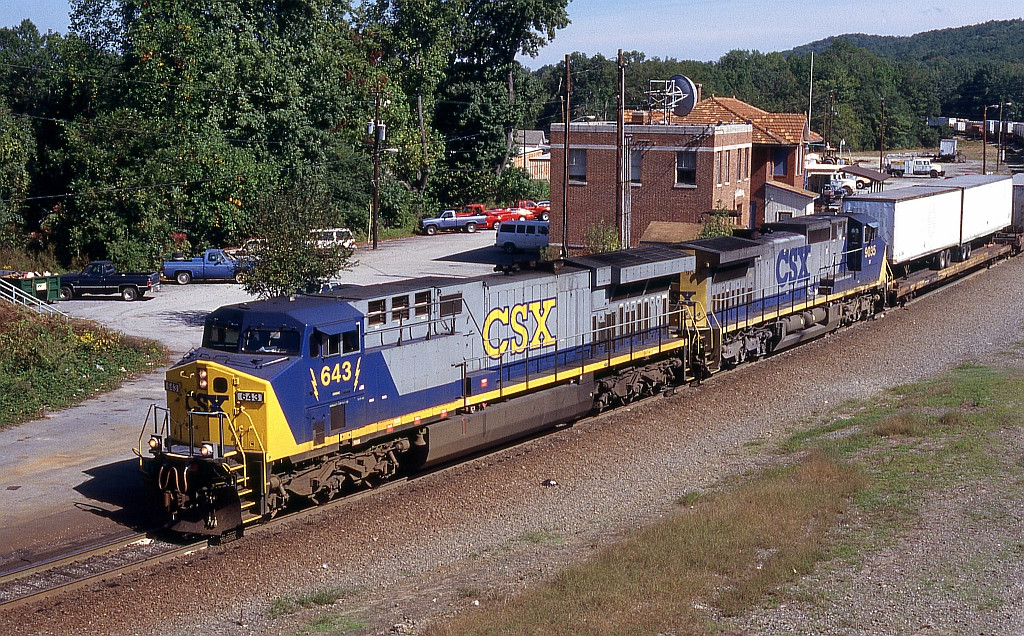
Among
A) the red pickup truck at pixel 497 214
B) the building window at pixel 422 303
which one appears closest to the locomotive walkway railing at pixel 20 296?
the building window at pixel 422 303

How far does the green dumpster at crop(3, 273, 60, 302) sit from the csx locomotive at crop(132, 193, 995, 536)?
21.5 metres

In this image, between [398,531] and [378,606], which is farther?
[398,531]

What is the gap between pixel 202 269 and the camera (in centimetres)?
4256

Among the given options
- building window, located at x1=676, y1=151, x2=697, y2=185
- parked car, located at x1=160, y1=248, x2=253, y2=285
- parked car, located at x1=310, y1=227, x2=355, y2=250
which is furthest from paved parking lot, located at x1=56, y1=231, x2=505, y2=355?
building window, located at x1=676, y1=151, x2=697, y2=185

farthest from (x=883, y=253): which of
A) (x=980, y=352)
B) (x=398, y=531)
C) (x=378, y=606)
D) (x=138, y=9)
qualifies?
(x=138, y=9)

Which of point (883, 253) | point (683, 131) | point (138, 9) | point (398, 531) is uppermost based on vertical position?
point (138, 9)

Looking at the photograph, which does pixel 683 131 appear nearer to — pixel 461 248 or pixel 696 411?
pixel 461 248

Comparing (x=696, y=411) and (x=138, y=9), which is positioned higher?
(x=138, y=9)

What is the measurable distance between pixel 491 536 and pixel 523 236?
37.1 metres

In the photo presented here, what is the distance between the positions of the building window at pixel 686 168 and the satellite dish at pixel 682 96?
9.06 feet

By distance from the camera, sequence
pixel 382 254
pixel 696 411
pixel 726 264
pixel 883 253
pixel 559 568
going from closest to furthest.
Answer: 1. pixel 559 568
2. pixel 696 411
3. pixel 726 264
4. pixel 883 253
5. pixel 382 254

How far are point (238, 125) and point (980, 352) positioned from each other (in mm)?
33377

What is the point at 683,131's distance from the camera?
142ft

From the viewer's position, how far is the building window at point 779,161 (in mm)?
50669
